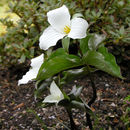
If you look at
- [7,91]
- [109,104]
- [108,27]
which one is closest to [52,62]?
[109,104]

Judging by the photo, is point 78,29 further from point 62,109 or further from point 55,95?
point 62,109

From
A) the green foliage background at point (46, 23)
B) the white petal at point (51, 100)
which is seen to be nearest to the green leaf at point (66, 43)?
the white petal at point (51, 100)

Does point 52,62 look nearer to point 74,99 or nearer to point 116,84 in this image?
point 74,99

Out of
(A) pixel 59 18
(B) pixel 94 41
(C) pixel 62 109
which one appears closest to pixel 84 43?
(B) pixel 94 41

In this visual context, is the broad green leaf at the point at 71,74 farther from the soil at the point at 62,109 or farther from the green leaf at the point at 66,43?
the soil at the point at 62,109

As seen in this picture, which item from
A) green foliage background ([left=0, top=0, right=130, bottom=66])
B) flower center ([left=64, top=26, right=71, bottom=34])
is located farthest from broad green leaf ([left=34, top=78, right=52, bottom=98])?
green foliage background ([left=0, top=0, right=130, bottom=66])

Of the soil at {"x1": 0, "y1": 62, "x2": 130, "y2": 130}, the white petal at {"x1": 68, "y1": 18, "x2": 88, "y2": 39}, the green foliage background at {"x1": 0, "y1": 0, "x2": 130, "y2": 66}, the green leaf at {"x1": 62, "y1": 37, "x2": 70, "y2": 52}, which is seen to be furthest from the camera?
the green foliage background at {"x1": 0, "y1": 0, "x2": 130, "y2": 66}

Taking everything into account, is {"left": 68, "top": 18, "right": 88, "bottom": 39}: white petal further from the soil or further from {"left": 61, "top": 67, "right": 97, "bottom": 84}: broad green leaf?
the soil
